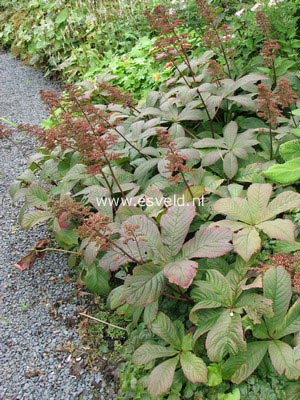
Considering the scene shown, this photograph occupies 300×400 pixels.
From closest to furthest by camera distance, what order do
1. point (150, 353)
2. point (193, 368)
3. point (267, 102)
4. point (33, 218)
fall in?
1. point (193, 368)
2. point (150, 353)
3. point (267, 102)
4. point (33, 218)

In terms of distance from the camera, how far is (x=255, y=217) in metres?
1.73

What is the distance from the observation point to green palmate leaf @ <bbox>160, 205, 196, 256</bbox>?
1.68 meters

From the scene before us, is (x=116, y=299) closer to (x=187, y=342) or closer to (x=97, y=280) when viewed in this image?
(x=97, y=280)

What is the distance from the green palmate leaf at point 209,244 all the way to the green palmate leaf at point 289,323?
30 centimetres

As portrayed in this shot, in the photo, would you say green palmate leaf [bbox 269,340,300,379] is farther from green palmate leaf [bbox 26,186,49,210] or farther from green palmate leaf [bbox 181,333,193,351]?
green palmate leaf [bbox 26,186,49,210]

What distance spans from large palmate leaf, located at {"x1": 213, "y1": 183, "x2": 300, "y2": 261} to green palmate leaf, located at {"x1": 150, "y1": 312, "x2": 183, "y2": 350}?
0.38m

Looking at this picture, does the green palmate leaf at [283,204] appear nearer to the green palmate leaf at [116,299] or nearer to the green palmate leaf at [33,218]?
the green palmate leaf at [116,299]

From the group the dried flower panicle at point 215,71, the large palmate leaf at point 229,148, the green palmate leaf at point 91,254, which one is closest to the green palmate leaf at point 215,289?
the green palmate leaf at point 91,254

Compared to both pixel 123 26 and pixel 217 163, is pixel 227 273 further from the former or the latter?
pixel 123 26

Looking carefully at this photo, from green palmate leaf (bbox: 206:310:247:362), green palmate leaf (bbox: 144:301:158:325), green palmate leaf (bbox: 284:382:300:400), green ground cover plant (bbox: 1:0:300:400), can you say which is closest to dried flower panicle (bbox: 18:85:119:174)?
green ground cover plant (bbox: 1:0:300:400)

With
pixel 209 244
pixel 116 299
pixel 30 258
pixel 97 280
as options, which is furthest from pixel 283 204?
pixel 30 258

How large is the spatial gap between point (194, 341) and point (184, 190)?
2.29 feet

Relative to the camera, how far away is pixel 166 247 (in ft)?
5.59

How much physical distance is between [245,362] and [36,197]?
4.65ft
